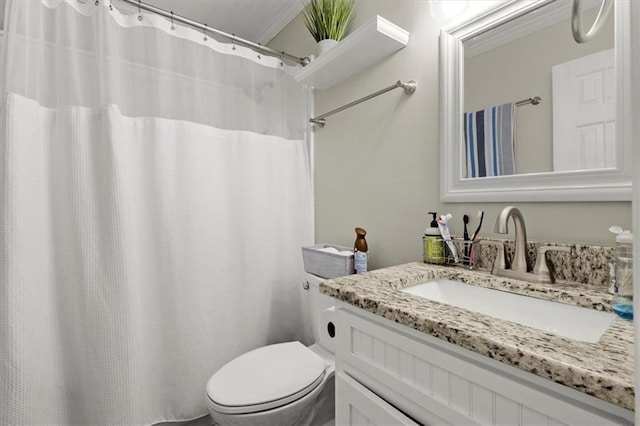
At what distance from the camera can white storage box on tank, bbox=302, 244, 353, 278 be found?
1.41m

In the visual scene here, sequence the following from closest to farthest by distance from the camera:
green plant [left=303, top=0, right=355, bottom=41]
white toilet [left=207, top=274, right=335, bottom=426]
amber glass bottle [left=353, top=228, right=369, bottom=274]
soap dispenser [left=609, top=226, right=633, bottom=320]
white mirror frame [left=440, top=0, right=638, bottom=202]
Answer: soap dispenser [left=609, top=226, right=633, bottom=320] < white mirror frame [left=440, top=0, right=638, bottom=202] < white toilet [left=207, top=274, right=335, bottom=426] < amber glass bottle [left=353, top=228, right=369, bottom=274] < green plant [left=303, top=0, right=355, bottom=41]

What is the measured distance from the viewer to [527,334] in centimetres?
55

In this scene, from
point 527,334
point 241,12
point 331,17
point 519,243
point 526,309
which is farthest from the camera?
point 241,12

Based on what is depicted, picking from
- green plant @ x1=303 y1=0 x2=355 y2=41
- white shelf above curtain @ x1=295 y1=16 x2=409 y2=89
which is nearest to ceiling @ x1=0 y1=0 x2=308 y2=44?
green plant @ x1=303 y1=0 x2=355 y2=41

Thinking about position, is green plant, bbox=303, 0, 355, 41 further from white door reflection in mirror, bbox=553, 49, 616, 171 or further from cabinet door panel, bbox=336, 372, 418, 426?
cabinet door panel, bbox=336, 372, 418, 426

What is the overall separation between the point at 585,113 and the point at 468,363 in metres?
0.79

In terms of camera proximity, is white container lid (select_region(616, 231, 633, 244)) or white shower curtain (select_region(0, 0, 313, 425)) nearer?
white container lid (select_region(616, 231, 633, 244))

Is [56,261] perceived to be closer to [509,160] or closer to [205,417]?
[205,417]

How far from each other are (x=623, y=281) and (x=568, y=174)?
33 centimetres

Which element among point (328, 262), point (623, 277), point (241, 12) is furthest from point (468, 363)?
point (241, 12)

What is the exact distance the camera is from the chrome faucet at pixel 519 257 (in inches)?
33.9

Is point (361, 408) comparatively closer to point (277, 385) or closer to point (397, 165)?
point (277, 385)

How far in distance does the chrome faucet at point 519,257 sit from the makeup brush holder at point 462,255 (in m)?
0.08

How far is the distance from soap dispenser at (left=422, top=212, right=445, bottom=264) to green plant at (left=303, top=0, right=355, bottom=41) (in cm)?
113
